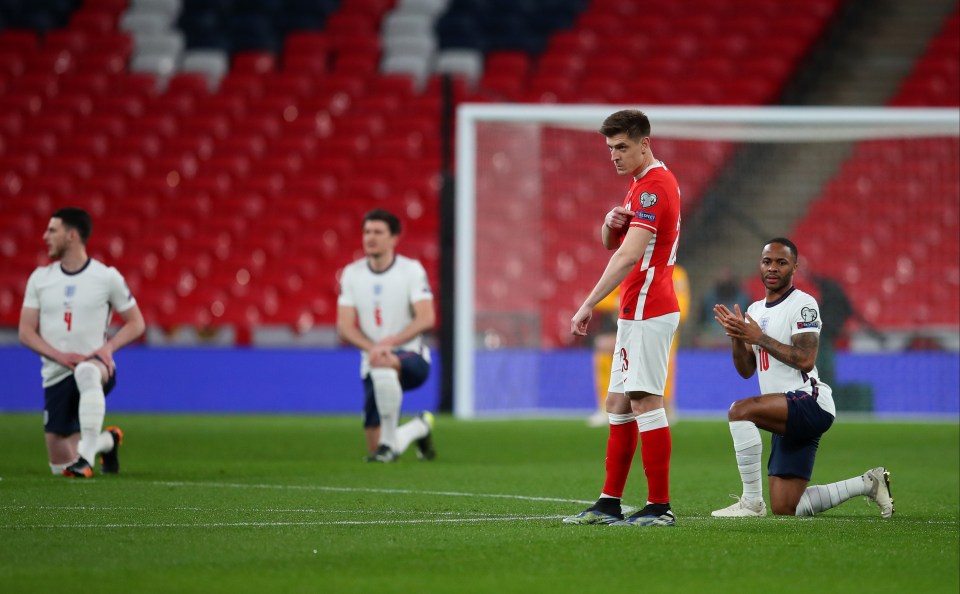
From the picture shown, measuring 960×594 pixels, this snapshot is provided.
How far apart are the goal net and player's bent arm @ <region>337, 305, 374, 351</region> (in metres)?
5.14

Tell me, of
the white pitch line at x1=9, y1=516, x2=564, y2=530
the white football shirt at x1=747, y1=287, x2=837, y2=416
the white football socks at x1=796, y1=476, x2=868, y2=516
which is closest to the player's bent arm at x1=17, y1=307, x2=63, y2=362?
the white pitch line at x1=9, y1=516, x2=564, y2=530

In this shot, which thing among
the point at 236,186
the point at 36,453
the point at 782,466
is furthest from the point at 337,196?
the point at 782,466

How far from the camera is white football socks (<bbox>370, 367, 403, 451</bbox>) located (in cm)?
1022

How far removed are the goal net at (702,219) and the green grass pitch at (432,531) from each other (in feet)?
17.6

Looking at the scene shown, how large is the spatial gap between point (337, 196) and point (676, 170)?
5027 millimetres

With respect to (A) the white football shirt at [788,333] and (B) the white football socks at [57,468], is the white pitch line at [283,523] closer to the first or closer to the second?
(A) the white football shirt at [788,333]

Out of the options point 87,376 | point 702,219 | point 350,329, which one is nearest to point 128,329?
point 87,376

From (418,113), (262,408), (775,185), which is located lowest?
(262,408)

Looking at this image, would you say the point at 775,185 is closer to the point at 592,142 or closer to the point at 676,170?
the point at 676,170

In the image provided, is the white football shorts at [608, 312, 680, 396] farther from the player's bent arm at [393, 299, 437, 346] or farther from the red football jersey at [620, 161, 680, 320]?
the player's bent arm at [393, 299, 437, 346]

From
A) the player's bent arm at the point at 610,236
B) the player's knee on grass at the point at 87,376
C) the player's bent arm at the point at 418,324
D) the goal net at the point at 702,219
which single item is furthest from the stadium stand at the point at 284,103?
the player's bent arm at the point at 610,236

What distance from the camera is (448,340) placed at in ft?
54.4

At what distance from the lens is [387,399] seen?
33.5 feet

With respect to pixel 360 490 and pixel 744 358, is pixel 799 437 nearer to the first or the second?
pixel 744 358
